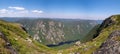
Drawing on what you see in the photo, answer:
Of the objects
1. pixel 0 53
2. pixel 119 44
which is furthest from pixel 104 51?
pixel 0 53

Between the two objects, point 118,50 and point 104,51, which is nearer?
point 118,50

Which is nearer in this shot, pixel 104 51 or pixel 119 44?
pixel 119 44

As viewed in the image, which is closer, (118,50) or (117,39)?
(118,50)

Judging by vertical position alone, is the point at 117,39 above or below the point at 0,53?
above

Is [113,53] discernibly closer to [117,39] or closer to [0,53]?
[117,39]

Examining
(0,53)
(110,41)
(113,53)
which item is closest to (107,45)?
(110,41)

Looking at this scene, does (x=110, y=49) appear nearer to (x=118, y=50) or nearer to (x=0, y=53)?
(x=118, y=50)

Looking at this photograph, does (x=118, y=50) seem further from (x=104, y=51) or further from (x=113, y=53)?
(x=104, y=51)
